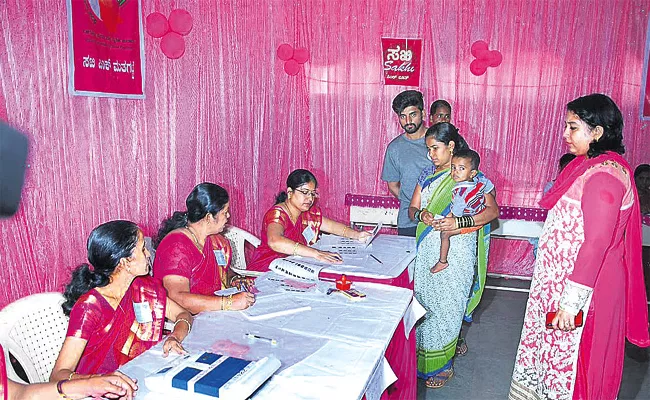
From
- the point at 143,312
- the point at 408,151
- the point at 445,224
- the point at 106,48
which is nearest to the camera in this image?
the point at 143,312

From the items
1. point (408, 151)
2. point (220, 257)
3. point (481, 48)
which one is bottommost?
point (220, 257)

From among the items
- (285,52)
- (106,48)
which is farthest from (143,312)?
(285,52)

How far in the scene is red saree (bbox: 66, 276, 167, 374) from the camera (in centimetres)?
174

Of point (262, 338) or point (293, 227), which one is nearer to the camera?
point (262, 338)

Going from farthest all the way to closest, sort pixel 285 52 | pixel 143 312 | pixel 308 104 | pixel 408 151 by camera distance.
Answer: pixel 308 104 → pixel 285 52 → pixel 408 151 → pixel 143 312

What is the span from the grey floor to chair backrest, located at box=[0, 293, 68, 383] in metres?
1.70

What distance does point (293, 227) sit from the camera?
2.96 metres

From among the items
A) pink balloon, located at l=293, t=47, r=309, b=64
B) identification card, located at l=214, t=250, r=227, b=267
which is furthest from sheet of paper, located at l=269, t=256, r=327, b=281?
pink balloon, located at l=293, t=47, r=309, b=64

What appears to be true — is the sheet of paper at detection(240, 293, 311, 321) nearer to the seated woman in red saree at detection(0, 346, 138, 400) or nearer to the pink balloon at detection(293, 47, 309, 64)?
the seated woman in red saree at detection(0, 346, 138, 400)

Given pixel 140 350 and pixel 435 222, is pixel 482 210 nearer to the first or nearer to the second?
pixel 435 222

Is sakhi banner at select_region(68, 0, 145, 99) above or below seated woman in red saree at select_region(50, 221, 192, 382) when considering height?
above

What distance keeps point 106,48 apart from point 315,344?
169 cm

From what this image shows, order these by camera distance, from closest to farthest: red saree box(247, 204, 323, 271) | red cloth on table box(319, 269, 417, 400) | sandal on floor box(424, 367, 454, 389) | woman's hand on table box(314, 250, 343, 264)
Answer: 1. red cloth on table box(319, 269, 417, 400)
2. woman's hand on table box(314, 250, 343, 264)
3. red saree box(247, 204, 323, 271)
4. sandal on floor box(424, 367, 454, 389)

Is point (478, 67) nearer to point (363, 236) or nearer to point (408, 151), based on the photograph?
point (408, 151)
